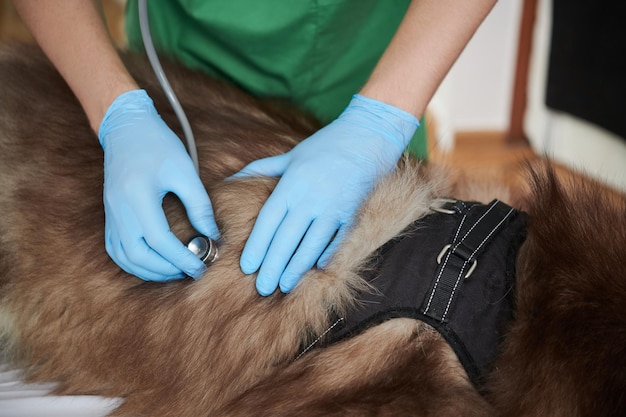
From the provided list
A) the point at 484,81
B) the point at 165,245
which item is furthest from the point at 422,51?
the point at 484,81

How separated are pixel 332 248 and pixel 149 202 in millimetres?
246

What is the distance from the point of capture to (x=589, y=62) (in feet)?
8.67

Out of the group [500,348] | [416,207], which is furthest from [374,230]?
[500,348]

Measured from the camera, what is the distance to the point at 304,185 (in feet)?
2.91

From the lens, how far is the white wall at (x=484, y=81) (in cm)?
296

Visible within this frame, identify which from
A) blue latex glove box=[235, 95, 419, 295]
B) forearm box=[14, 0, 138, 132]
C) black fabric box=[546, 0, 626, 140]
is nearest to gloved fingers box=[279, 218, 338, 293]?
blue latex glove box=[235, 95, 419, 295]

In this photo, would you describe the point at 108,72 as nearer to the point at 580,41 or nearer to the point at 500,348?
the point at 500,348

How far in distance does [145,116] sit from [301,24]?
38 centimetres

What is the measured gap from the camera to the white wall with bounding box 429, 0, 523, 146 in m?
2.96

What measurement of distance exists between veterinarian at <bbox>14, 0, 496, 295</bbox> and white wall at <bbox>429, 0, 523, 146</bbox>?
1755mm

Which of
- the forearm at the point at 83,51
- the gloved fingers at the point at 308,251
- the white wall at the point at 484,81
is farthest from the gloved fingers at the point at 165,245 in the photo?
the white wall at the point at 484,81

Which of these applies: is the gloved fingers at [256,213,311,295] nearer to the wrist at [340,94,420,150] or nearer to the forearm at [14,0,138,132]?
the wrist at [340,94,420,150]

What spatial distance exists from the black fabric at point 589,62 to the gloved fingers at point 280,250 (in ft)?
6.73

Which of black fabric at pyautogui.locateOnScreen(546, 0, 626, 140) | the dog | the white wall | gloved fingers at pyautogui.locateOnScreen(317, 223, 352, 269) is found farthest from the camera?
the white wall
